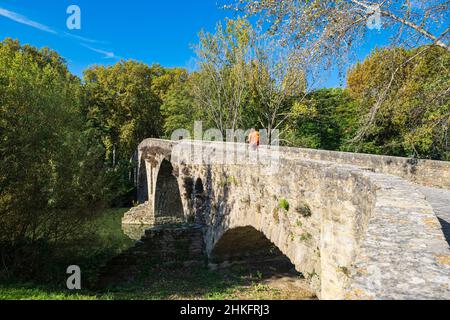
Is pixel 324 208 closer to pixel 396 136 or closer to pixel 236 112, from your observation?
pixel 396 136

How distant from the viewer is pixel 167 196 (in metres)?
27.2

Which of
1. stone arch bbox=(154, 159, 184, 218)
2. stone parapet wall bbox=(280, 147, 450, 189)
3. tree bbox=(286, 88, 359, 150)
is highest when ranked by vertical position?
tree bbox=(286, 88, 359, 150)

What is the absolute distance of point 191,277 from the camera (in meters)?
13.0

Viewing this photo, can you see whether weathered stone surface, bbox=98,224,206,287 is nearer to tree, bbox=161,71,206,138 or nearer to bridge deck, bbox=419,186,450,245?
bridge deck, bbox=419,186,450,245

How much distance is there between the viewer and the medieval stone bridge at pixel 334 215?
216cm

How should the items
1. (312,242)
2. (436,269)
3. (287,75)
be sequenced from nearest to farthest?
(436,269), (312,242), (287,75)

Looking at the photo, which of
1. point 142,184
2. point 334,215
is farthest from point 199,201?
point 142,184

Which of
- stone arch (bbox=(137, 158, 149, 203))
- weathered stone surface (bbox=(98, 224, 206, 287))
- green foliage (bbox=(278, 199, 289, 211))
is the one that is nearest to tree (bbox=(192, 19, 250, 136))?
stone arch (bbox=(137, 158, 149, 203))

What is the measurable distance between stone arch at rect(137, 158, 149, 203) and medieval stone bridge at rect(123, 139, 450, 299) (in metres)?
14.8


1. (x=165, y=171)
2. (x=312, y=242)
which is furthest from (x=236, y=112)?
(x=312, y=242)

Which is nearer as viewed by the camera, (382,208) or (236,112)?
(382,208)

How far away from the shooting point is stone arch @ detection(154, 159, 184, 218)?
26109mm

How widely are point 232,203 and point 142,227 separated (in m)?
15.8

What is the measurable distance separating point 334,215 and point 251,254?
893 cm
